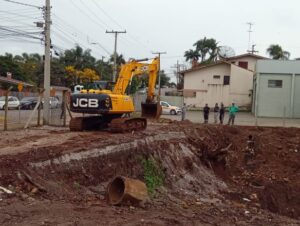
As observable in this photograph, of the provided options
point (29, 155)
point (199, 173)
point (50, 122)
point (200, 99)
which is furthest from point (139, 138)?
point (200, 99)

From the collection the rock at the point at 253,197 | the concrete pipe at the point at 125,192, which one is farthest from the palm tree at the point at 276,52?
the concrete pipe at the point at 125,192

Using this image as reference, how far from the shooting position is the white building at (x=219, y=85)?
65188 millimetres

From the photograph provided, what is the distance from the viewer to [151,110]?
80.7 ft

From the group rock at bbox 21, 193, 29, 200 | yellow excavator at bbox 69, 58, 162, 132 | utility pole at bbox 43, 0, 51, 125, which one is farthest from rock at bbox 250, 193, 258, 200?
utility pole at bbox 43, 0, 51, 125

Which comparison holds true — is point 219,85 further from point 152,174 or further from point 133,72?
point 152,174

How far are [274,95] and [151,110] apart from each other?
97.1ft

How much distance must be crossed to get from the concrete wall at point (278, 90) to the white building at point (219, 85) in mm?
12359

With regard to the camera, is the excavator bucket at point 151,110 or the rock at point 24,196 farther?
the excavator bucket at point 151,110

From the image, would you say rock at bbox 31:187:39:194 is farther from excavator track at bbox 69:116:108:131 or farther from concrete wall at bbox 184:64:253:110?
concrete wall at bbox 184:64:253:110

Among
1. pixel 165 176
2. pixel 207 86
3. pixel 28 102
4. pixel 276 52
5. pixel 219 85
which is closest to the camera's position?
pixel 165 176

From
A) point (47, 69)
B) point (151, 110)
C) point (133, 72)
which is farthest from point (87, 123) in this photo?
point (47, 69)

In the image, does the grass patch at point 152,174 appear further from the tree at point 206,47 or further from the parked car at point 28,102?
the tree at point 206,47

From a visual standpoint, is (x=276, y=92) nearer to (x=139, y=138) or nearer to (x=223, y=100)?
(x=223, y=100)

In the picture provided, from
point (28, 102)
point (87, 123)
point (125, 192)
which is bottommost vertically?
point (125, 192)
